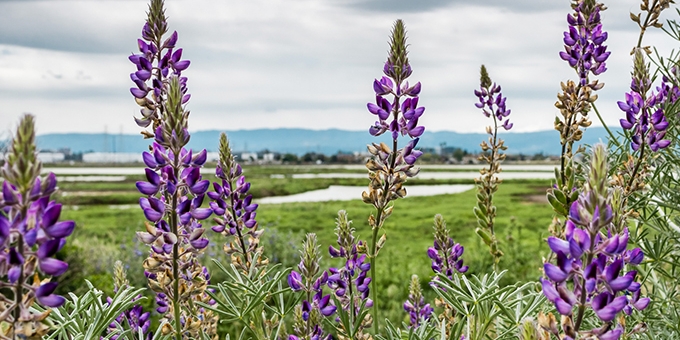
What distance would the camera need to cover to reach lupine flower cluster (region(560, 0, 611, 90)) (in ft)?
11.2

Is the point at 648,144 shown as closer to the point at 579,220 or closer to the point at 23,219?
the point at 579,220

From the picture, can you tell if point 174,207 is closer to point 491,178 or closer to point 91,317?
point 91,317

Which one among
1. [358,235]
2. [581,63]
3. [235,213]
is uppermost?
[581,63]

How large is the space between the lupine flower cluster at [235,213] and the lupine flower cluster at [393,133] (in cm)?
63

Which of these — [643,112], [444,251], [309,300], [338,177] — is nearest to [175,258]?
[309,300]

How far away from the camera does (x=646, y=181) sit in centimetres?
321

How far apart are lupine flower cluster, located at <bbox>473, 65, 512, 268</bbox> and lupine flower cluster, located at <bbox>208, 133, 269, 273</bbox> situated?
4.87 ft

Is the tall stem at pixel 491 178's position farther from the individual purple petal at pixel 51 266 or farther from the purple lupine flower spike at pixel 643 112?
the individual purple petal at pixel 51 266

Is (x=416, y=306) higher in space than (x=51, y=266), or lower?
lower

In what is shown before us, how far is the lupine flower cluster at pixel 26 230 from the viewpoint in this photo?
3.33 feet

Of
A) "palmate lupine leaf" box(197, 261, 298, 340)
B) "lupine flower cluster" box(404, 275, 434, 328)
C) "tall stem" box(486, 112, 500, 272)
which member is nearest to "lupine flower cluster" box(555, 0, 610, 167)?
"tall stem" box(486, 112, 500, 272)

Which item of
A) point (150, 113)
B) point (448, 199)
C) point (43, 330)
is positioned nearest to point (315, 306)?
point (150, 113)

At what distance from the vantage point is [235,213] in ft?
8.50

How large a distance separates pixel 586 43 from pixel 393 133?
6.15 feet
